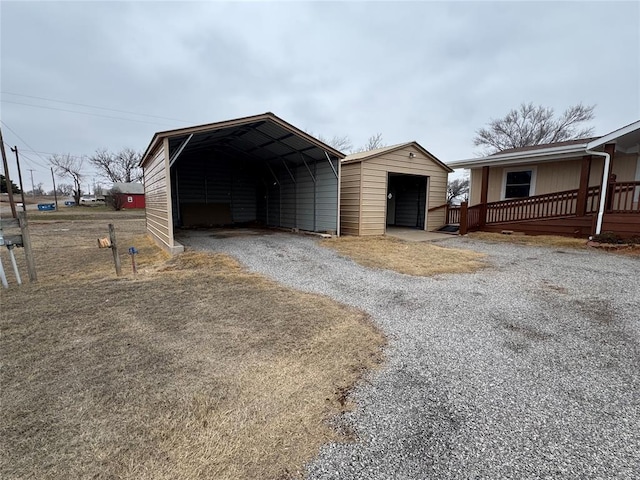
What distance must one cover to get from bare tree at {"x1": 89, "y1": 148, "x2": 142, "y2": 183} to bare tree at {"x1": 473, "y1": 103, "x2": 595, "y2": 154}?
5041 centimetres

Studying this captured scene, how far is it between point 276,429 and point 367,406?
1.89 ft

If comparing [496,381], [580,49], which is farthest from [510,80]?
[496,381]

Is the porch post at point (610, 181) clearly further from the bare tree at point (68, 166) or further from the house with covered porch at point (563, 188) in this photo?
the bare tree at point (68, 166)

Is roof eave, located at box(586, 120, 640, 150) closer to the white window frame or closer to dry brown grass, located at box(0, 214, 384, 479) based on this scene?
the white window frame

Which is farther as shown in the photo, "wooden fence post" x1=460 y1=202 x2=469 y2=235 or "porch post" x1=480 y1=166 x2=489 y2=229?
"porch post" x1=480 y1=166 x2=489 y2=229

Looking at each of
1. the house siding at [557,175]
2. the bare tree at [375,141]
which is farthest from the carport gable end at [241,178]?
the bare tree at [375,141]

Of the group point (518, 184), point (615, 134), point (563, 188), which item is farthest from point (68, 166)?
point (615, 134)

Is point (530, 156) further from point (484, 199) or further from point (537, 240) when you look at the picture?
point (537, 240)

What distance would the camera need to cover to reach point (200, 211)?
1398 cm

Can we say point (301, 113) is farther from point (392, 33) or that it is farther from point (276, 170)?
point (276, 170)

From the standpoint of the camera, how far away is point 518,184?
35.7 ft

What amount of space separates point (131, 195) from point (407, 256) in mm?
40129

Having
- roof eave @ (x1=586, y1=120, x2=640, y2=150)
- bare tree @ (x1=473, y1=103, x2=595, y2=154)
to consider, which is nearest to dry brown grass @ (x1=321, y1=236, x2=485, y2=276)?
roof eave @ (x1=586, y1=120, x2=640, y2=150)

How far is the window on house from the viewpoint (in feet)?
35.0
